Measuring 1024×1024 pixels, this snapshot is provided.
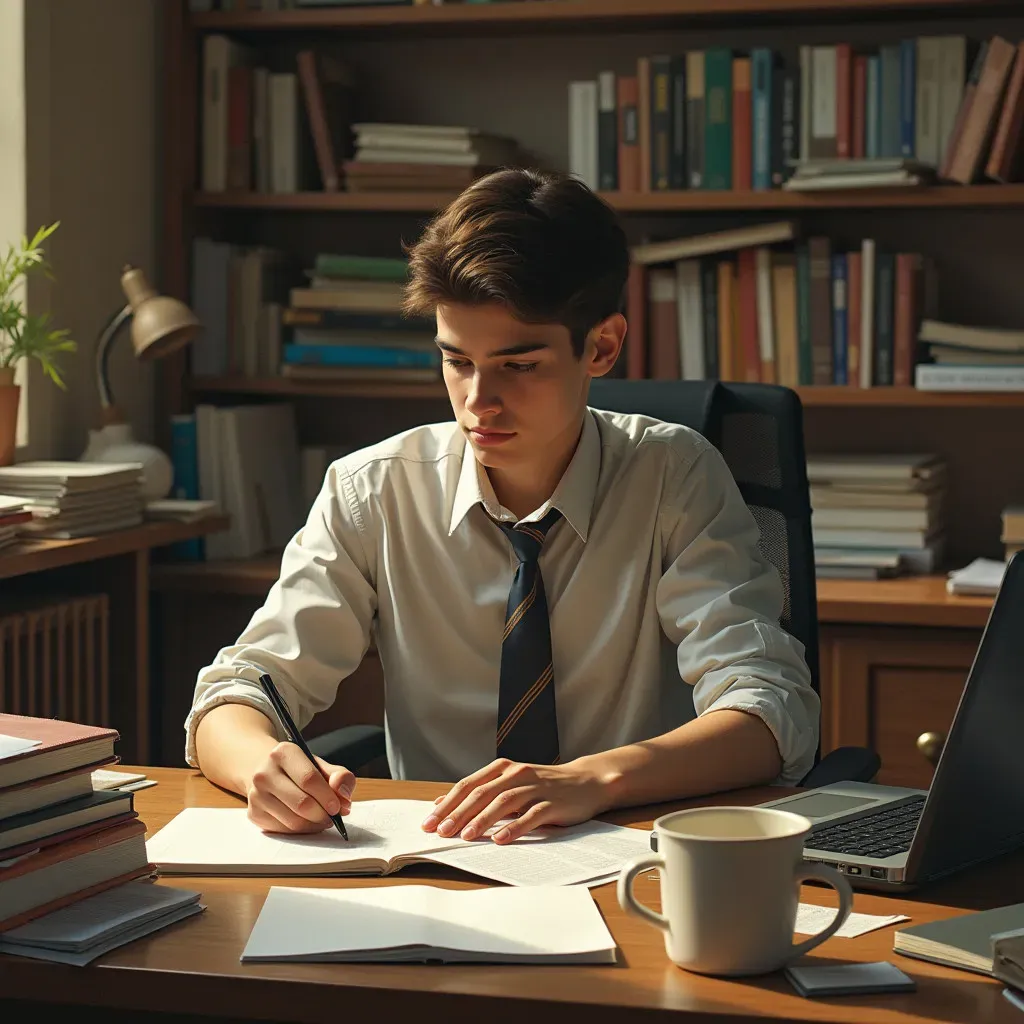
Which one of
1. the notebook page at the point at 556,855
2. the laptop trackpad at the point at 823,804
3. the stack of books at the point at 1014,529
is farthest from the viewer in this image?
the stack of books at the point at 1014,529

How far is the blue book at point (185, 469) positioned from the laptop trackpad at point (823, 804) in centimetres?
197

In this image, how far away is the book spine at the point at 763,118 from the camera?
9.29ft

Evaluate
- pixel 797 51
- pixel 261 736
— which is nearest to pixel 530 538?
pixel 261 736

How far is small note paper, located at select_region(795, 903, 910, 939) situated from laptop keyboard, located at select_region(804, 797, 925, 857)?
3.2 inches

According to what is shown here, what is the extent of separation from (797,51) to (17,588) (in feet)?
6.11

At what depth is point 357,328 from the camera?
10.0 feet

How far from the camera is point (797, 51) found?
3021 mm

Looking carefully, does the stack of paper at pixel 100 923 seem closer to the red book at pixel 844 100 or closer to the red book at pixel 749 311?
the red book at pixel 749 311

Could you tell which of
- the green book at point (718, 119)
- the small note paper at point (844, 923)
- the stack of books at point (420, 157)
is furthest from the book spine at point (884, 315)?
the small note paper at point (844, 923)

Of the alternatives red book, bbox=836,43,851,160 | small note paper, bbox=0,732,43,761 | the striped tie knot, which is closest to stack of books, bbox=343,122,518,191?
red book, bbox=836,43,851,160

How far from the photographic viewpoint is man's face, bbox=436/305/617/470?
1538 mm

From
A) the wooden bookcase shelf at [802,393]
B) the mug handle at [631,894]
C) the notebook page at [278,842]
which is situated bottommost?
the notebook page at [278,842]

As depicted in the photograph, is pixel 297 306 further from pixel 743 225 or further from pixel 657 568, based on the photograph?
pixel 657 568

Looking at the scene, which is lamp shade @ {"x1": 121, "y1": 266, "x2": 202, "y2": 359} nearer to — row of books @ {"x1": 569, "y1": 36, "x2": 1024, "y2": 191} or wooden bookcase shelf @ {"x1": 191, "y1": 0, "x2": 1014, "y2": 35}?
wooden bookcase shelf @ {"x1": 191, "y1": 0, "x2": 1014, "y2": 35}
